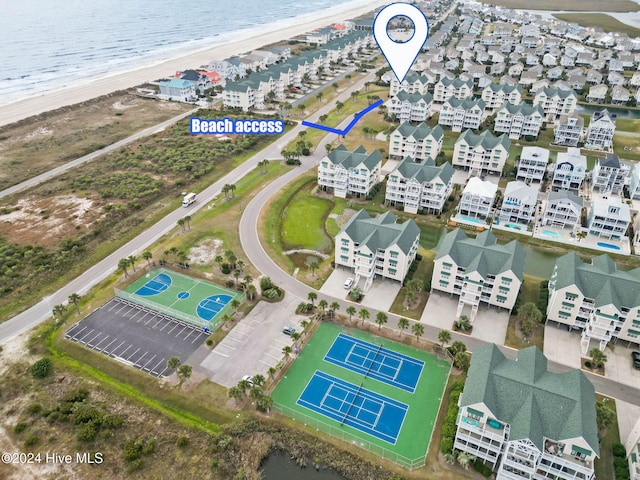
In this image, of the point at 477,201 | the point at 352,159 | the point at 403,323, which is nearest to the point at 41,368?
the point at 403,323

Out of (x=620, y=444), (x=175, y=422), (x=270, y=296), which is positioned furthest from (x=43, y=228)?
(x=620, y=444)

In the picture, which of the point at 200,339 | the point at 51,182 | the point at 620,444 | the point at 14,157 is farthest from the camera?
the point at 14,157

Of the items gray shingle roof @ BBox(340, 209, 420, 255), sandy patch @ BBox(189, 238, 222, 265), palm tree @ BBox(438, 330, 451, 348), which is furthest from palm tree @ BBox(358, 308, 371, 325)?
sandy patch @ BBox(189, 238, 222, 265)

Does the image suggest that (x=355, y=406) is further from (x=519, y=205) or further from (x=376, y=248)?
(x=519, y=205)

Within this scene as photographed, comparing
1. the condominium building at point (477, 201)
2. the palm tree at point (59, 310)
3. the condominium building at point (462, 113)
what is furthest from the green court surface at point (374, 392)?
the condominium building at point (462, 113)

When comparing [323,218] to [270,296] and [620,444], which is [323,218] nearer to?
[270,296]
